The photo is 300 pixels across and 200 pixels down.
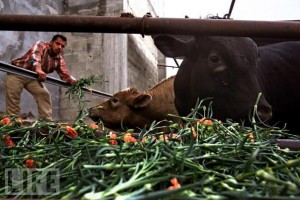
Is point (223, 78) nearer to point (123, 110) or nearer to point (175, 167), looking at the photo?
point (175, 167)

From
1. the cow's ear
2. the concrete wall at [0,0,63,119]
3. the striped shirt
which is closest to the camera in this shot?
the cow's ear

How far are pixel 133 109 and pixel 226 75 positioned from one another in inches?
102

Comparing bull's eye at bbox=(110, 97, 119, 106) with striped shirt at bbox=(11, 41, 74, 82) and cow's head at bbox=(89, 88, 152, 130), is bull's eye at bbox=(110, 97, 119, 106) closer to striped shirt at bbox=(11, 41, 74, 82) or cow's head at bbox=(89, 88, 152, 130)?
cow's head at bbox=(89, 88, 152, 130)

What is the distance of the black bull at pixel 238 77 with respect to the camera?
2.19 metres

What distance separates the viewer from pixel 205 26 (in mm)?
1248

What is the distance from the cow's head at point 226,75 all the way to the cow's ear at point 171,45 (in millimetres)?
20

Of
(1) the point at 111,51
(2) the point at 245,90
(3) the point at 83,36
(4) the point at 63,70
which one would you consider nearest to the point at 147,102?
(4) the point at 63,70


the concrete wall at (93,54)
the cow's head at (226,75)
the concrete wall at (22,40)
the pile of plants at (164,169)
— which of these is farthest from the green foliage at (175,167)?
the concrete wall at (93,54)

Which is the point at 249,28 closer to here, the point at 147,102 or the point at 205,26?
the point at 205,26

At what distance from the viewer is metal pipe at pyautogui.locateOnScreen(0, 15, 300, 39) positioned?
1207 mm

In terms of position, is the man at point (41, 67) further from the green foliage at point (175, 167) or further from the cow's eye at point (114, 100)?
the green foliage at point (175, 167)

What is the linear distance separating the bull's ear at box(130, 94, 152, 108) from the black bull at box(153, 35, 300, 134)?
1.92 metres

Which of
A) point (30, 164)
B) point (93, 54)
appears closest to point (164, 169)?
point (30, 164)

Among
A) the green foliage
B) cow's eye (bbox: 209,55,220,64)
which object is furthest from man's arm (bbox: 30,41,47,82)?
the green foliage
